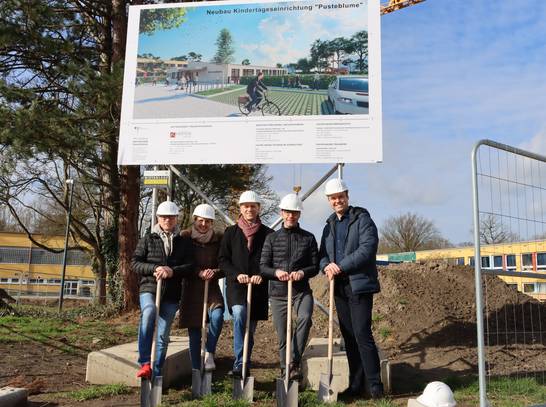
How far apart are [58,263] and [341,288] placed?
39084 mm

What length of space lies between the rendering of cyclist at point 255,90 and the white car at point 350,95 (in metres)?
0.96

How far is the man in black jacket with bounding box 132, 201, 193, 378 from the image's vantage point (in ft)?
15.6

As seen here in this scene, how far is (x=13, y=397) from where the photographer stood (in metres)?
4.37

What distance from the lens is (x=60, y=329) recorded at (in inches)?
360

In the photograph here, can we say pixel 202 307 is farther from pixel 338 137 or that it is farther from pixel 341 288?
pixel 338 137

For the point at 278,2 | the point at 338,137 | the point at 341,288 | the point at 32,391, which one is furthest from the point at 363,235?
the point at 278,2

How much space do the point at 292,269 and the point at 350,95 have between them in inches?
113

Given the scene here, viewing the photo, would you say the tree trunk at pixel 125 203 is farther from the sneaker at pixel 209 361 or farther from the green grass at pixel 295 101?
the sneaker at pixel 209 361

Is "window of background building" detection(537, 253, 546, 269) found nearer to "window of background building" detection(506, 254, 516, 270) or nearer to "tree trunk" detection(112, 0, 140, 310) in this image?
"window of background building" detection(506, 254, 516, 270)

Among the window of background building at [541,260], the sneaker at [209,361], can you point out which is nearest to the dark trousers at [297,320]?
the sneaker at [209,361]

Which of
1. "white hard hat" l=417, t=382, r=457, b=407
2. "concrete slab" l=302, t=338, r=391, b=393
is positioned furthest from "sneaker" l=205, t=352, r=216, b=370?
"white hard hat" l=417, t=382, r=457, b=407

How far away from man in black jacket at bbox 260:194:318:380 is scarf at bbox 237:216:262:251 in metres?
0.19

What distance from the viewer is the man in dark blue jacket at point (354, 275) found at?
188 inches

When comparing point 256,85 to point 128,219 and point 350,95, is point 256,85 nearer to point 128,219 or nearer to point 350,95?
point 350,95
